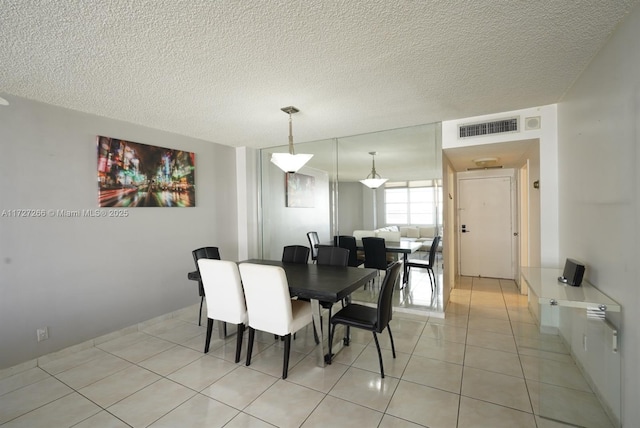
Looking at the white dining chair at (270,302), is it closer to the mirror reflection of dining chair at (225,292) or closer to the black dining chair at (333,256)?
the mirror reflection of dining chair at (225,292)

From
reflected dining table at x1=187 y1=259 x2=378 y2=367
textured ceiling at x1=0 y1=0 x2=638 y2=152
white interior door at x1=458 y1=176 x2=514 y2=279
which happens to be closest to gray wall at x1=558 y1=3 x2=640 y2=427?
textured ceiling at x1=0 y1=0 x2=638 y2=152

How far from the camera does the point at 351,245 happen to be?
4.40 metres

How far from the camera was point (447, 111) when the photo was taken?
3.25 meters

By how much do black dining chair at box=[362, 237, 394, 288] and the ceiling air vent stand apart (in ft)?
5.75

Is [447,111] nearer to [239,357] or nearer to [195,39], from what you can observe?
[195,39]

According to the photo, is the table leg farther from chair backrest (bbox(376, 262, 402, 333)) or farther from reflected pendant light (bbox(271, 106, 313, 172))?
reflected pendant light (bbox(271, 106, 313, 172))

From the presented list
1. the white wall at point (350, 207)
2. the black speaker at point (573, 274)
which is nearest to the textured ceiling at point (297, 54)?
the white wall at point (350, 207)

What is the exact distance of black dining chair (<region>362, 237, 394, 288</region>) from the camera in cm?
413

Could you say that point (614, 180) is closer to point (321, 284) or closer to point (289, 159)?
point (321, 284)

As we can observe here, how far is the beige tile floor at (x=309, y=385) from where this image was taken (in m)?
1.92

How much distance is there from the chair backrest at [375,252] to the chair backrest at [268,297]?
206 centimetres

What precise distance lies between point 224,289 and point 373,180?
2670 millimetres

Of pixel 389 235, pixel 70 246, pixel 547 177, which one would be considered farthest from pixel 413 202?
pixel 70 246

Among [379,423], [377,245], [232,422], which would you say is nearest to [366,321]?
[379,423]
